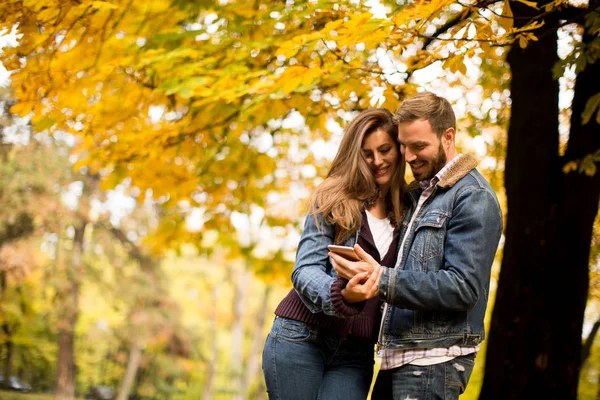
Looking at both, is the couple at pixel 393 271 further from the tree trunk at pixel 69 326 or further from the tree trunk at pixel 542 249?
the tree trunk at pixel 69 326

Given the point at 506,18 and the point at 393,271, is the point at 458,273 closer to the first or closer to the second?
the point at 393,271

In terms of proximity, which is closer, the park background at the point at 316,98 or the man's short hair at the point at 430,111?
the man's short hair at the point at 430,111

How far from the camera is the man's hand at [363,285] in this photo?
2.42 metres

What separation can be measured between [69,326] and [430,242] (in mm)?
17272

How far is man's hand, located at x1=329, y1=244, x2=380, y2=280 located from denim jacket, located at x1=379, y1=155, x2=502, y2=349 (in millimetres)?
60

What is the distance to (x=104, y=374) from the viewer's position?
30.2 meters

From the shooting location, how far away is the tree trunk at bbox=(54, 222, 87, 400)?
17969 mm

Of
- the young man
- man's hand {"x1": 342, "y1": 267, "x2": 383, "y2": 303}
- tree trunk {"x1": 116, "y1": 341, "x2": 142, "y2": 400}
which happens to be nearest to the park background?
the young man

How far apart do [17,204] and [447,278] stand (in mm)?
16193

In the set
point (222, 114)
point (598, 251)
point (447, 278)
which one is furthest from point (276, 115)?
point (598, 251)

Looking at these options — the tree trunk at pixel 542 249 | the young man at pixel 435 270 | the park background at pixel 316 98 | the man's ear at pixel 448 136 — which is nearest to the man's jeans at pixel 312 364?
the young man at pixel 435 270

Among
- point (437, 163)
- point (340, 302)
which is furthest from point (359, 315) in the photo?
point (437, 163)

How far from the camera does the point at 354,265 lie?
245 centimetres

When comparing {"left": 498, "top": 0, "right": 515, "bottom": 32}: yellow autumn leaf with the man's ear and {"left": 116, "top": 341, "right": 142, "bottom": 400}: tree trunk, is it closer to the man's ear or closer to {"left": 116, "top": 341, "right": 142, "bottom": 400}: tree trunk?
the man's ear
